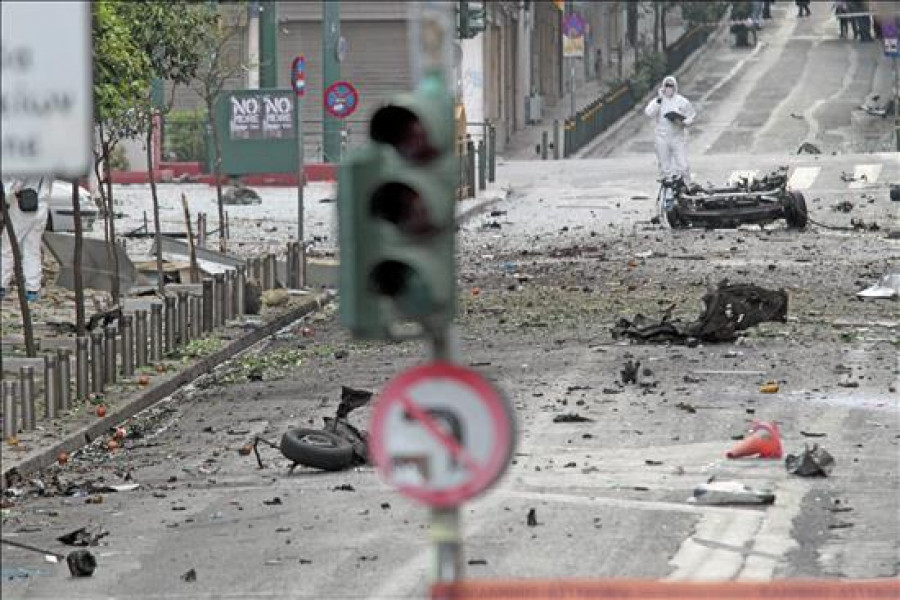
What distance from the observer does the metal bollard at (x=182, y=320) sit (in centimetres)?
2245

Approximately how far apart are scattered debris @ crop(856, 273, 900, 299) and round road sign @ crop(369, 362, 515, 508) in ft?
57.6

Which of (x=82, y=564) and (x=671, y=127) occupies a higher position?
(x=671, y=127)

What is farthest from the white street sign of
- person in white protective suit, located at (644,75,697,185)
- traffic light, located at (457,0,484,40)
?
traffic light, located at (457,0,484,40)

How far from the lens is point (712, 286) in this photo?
25.4 m

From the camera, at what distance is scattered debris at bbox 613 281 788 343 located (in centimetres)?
2098

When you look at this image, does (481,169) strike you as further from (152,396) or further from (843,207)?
(152,396)

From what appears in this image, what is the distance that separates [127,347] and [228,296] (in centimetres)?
444

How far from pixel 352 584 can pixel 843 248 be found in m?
19.3

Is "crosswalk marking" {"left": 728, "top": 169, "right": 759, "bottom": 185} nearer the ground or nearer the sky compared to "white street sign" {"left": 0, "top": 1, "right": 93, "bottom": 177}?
nearer the ground

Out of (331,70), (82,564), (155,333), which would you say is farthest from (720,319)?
(331,70)

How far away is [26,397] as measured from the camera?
1714 centimetres

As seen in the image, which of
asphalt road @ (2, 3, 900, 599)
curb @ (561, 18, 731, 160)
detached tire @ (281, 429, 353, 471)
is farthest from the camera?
curb @ (561, 18, 731, 160)

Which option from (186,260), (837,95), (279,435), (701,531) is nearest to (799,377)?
(279,435)

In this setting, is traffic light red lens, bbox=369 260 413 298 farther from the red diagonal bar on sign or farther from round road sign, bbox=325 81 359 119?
round road sign, bbox=325 81 359 119
